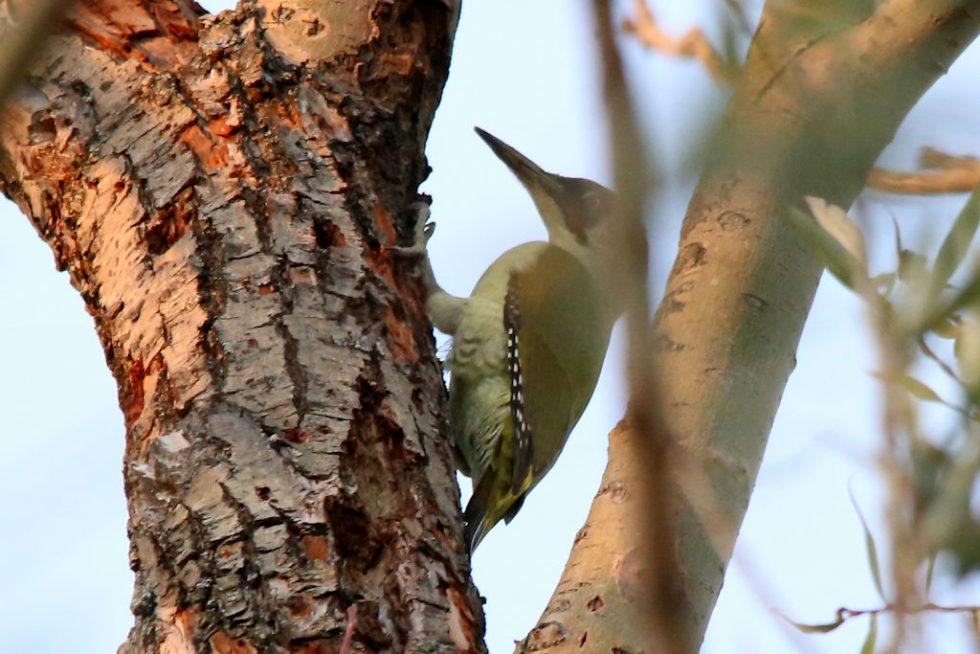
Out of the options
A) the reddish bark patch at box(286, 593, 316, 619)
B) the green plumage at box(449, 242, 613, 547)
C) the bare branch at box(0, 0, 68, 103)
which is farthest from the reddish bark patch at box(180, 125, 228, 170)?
the bare branch at box(0, 0, 68, 103)

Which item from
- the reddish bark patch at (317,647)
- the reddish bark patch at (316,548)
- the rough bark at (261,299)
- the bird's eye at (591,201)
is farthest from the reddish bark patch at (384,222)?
the bird's eye at (591,201)

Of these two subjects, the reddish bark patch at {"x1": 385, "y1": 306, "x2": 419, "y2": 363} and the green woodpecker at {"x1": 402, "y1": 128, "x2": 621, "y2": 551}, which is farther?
the green woodpecker at {"x1": 402, "y1": 128, "x2": 621, "y2": 551}

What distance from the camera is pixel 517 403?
346 centimetres

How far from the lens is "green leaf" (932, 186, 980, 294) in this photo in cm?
136

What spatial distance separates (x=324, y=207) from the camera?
93.4 inches

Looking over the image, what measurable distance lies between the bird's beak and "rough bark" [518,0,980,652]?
2.02 metres

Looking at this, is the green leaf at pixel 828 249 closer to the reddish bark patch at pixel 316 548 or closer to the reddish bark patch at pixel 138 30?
the reddish bark patch at pixel 316 548

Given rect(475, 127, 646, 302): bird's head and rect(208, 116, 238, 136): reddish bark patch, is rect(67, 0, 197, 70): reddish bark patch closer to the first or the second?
rect(208, 116, 238, 136): reddish bark patch

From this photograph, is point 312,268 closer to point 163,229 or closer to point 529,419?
point 163,229

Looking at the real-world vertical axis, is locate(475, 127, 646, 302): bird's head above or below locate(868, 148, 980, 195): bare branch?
above

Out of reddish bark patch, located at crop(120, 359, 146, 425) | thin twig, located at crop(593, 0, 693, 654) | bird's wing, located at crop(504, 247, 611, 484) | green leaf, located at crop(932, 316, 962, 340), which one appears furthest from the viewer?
bird's wing, located at crop(504, 247, 611, 484)

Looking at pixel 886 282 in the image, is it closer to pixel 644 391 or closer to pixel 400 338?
pixel 644 391

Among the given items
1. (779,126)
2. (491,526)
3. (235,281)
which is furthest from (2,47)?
(491,526)

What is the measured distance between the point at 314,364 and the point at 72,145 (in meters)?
0.70
